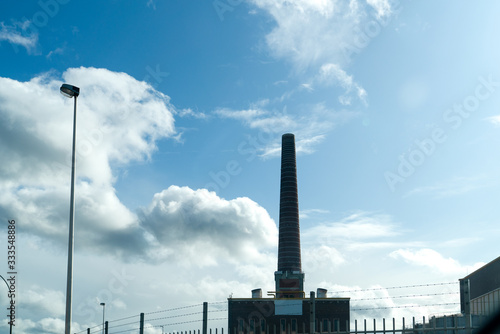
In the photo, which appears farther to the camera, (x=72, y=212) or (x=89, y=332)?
(x=89, y=332)

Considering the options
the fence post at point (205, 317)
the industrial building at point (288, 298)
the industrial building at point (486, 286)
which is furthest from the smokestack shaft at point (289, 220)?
the fence post at point (205, 317)

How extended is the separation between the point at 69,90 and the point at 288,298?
47.8 meters

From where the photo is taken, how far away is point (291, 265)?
67500mm

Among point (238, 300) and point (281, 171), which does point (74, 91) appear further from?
point (281, 171)

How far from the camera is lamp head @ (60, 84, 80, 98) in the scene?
19109 millimetres

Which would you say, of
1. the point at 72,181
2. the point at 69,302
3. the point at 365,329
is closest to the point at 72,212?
the point at 72,181

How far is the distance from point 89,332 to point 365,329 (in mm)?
14130

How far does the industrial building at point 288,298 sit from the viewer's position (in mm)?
60219

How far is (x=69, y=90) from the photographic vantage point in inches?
756

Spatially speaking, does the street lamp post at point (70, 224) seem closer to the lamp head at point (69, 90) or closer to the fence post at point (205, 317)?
the lamp head at point (69, 90)

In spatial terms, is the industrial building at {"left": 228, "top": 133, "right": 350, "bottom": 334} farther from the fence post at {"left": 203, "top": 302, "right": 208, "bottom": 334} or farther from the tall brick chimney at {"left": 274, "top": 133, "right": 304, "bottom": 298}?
the fence post at {"left": 203, "top": 302, "right": 208, "bottom": 334}

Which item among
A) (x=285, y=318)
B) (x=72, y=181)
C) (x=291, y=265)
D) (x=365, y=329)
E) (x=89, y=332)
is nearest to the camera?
(x=365, y=329)

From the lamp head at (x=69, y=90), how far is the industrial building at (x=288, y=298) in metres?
40.7

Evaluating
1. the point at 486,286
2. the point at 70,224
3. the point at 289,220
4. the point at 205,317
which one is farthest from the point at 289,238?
the point at 205,317
